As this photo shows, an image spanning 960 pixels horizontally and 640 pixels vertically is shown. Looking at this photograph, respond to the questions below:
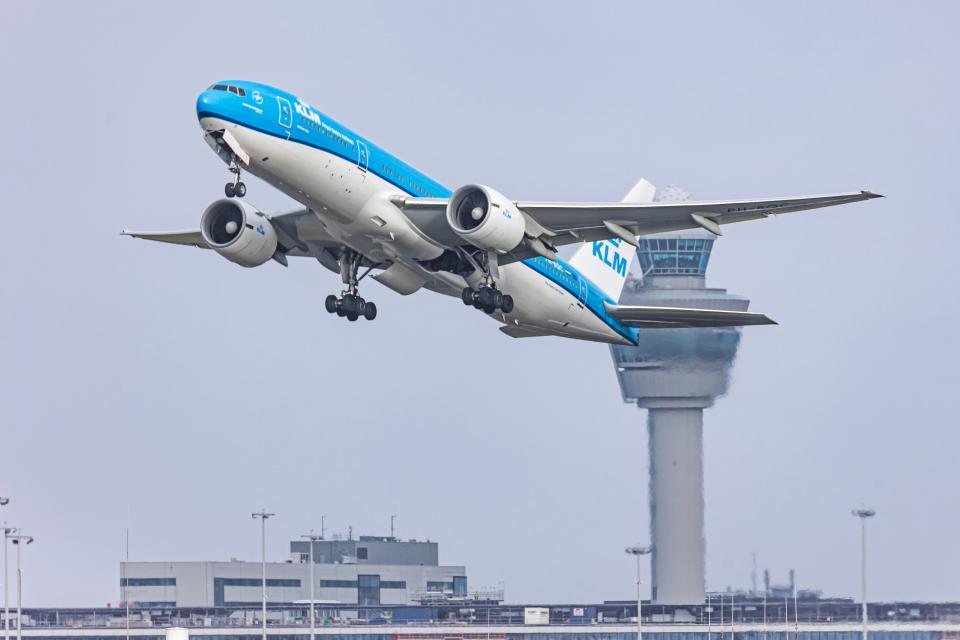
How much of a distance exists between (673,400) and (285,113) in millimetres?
105115

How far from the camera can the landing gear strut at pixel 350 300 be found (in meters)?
63.5

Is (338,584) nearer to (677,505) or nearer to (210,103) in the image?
(677,505)

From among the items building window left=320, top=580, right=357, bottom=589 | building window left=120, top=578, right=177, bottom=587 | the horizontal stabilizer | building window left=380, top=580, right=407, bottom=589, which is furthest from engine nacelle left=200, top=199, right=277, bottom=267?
building window left=380, top=580, right=407, bottom=589

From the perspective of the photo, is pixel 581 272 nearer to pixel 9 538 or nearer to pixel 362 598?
pixel 9 538

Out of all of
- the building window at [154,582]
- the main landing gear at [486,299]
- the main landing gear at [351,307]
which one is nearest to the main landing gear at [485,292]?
the main landing gear at [486,299]

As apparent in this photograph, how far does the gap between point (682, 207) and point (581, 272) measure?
1561cm

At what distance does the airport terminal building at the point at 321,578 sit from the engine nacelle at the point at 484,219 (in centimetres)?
6918

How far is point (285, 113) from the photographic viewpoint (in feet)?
180

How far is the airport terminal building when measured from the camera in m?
130

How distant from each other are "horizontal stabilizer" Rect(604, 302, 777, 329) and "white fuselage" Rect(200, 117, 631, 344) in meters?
4.42

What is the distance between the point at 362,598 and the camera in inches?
5561

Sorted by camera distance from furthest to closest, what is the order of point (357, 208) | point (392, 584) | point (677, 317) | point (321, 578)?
point (392, 584) < point (321, 578) < point (677, 317) < point (357, 208)

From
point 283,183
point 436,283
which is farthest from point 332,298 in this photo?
point 283,183

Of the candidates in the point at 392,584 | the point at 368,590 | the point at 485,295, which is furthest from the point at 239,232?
the point at 392,584
